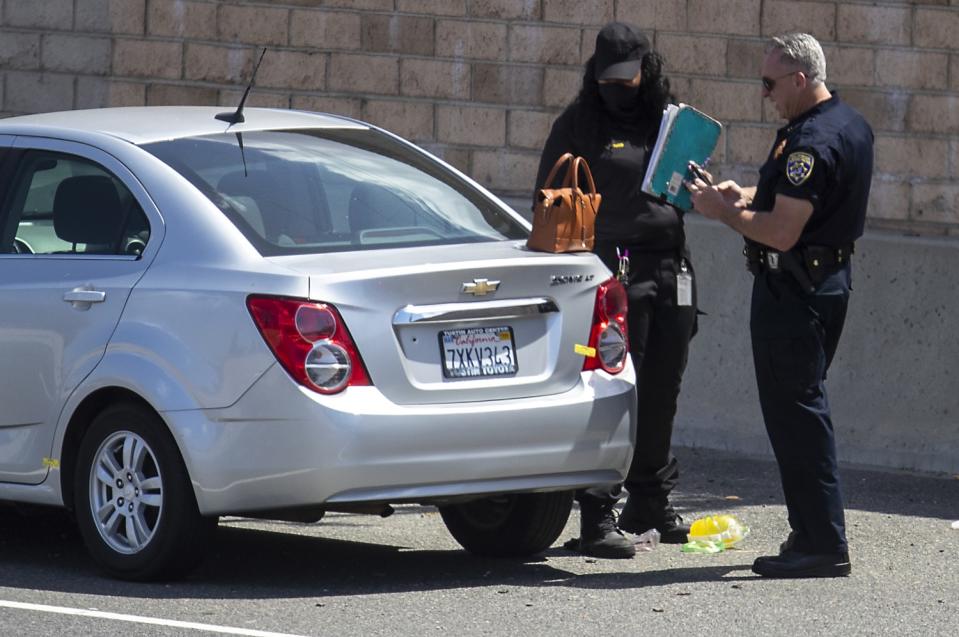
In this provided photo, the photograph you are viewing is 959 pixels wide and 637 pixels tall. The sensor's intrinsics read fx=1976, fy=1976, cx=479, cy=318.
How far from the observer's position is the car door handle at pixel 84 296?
6.96m

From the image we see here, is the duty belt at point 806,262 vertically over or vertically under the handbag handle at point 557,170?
under

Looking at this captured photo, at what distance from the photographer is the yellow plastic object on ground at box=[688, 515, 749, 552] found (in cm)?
794

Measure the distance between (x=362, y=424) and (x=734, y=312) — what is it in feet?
15.5

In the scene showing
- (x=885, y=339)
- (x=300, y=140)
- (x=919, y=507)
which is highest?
(x=300, y=140)

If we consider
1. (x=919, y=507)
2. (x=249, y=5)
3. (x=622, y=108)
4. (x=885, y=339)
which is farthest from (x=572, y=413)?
(x=249, y=5)

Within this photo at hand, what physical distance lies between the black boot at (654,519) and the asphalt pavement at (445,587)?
12 cm

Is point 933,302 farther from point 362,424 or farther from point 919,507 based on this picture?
point 362,424

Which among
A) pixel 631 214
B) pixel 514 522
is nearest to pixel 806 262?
pixel 631 214

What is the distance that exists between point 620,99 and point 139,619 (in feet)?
9.39

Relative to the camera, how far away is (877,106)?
458 inches

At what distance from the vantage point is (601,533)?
303 inches

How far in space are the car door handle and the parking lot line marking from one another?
3.61 ft

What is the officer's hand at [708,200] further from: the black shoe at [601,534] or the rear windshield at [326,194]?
the black shoe at [601,534]

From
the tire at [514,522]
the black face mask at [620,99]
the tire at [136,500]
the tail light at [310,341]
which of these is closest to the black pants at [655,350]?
the tire at [514,522]
